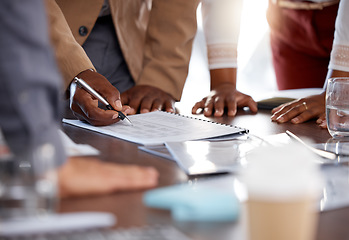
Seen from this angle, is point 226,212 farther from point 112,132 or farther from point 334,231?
point 112,132

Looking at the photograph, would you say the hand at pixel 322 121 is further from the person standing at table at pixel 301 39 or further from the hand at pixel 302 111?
the person standing at table at pixel 301 39

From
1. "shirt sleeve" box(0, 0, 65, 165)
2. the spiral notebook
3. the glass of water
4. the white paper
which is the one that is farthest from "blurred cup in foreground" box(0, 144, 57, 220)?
the glass of water

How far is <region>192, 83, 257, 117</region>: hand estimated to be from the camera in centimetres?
150

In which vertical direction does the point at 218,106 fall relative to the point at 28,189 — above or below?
below

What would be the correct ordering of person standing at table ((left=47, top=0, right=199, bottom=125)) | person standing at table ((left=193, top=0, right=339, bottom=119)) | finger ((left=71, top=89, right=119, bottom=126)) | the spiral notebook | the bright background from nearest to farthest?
the spiral notebook, finger ((left=71, top=89, right=119, bottom=126)), person standing at table ((left=47, top=0, right=199, bottom=125)), person standing at table ((left=193, top=0, right=339, bottom=119)), the bright background

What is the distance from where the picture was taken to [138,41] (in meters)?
1.93

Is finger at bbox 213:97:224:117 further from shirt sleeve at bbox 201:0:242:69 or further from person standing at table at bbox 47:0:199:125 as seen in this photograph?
shirt sleeve at bbox 201:0:242:69

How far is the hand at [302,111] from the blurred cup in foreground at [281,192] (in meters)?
0.92

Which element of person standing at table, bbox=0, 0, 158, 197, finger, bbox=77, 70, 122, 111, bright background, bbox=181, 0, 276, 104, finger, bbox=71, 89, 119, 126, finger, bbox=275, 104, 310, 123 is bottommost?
bright background, bbox=181, 0, 276, 104

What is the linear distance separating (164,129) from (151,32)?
2.83ft

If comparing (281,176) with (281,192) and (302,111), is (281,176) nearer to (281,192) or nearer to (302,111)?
(281,192)

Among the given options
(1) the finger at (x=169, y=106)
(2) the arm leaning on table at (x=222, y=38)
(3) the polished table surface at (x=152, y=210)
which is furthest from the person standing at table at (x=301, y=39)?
(3) the polished table surface at (x=152, y=210)

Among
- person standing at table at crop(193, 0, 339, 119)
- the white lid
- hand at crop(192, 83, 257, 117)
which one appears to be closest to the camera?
the white lid

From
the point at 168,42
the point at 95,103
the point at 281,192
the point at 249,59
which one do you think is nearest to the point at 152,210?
the point at 281,192
